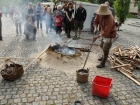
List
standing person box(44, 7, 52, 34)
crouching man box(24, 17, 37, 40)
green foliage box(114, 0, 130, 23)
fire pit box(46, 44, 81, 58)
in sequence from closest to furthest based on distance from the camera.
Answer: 1. fire pit box(46, 44, 81, 58)
2. crouching man box(24, 17, 37, 40)
3. standing person box(44, 7, 52, 34)
4. green foliage box(114, 0, 130, 23)

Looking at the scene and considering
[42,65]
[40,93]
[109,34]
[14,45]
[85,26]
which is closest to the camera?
[40,93]

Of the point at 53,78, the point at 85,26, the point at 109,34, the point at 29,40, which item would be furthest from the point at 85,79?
the point at 85,26

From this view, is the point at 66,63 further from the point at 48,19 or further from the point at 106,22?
the point at 48,19

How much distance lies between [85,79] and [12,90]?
2183 millimetres

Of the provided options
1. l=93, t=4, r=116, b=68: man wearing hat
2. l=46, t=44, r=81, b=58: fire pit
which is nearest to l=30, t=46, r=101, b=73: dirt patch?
l=46, t=44, r=81, b=58: fire pit

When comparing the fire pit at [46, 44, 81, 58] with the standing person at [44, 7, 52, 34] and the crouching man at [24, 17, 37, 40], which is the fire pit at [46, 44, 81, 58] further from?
the standing person at [44, 7, 52, 34]

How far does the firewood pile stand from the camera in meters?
5.96

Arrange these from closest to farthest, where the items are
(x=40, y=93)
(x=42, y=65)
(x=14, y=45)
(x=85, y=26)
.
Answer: (x=40, y=93)
(x=42, y=65)
(x=14, y=45)
(x=85, y=26)

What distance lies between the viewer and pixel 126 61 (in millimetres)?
6781

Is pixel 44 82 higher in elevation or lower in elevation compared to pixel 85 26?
lower

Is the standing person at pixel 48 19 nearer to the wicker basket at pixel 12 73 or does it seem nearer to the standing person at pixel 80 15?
the standing person at pixel 80 15

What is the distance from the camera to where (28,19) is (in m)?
9.84

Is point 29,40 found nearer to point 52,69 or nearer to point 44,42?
point 44,42

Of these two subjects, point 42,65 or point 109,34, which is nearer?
point 109,34
